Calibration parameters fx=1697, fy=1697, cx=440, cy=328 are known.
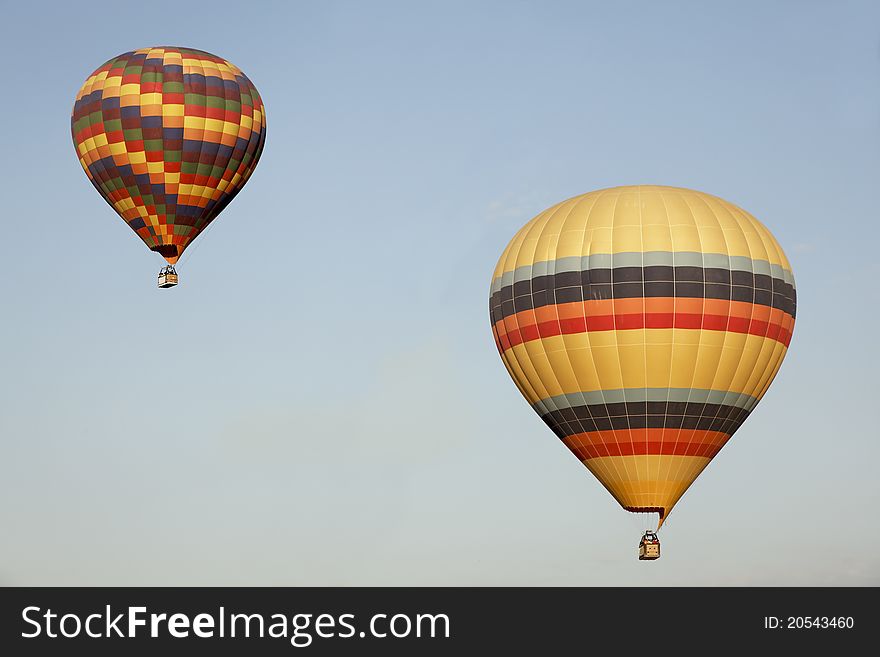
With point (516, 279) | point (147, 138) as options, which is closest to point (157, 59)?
point (147, 138)

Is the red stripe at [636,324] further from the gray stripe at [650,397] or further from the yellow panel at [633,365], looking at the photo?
the gray stripe at [650,397]

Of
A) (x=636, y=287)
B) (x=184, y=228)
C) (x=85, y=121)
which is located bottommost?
(x=636, y=287)

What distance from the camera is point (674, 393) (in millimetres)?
36156

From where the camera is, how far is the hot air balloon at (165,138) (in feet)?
143

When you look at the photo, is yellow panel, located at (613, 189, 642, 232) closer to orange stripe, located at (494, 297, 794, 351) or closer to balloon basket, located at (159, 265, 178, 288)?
orange stripe, located at (494, 297, 794, 351)

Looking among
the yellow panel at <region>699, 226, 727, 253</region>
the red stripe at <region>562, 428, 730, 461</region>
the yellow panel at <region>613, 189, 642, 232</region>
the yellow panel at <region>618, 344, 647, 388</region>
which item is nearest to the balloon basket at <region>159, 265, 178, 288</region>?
the red stripe at <region>562, 428, 730, 461</region>

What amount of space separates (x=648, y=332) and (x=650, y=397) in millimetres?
1394

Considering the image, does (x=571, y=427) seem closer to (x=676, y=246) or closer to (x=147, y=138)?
(x=676, y=246)

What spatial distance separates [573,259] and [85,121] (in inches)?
584

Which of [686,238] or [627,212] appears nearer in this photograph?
[686,238]

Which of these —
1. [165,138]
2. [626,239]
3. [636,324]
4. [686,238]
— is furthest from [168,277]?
[686,238]

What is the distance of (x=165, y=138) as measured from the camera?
43.4 m

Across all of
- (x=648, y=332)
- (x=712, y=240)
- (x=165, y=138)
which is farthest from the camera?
(x=165, y=138)

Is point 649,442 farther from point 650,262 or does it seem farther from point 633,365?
point 650,262
